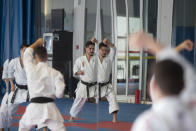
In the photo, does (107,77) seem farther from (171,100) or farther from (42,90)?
(171,100)

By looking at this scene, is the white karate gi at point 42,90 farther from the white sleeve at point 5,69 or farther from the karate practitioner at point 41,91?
the white sleeve at point 5,69

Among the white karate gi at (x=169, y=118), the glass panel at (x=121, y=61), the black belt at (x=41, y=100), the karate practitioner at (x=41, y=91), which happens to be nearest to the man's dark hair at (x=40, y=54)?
the karate practitioner at (x=41, y=91)

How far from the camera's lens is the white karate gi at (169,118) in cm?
118

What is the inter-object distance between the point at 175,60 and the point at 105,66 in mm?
3400

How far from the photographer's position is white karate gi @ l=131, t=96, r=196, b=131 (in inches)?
46.5

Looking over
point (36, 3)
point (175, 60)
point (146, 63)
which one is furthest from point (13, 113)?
point (175, 60)

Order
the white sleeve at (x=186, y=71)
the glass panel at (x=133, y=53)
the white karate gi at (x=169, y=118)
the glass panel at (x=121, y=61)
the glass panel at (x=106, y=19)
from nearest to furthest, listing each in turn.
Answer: the white karate gi at (x=169, y=118) → the white sleeve at (x=186, y=71) → the glass panel at (x=106, y=19) → the glass panel at (x=121, y=61) → the glass panel at (x=133, y=53)

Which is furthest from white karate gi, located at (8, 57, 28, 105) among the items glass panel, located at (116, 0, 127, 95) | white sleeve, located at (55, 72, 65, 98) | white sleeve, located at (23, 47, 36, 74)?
glass panel, located at (116, 0, 127, 95)

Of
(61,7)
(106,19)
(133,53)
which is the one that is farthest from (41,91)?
(133,53)

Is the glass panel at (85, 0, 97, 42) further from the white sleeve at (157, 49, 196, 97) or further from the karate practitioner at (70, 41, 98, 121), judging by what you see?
the white sleeve at (157, 49, 196, 97)

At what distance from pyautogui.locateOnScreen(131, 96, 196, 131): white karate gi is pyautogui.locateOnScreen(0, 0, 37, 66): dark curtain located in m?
3.18

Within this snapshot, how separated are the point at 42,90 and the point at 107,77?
5.70ft

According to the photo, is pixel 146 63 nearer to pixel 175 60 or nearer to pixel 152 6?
pixel 152 6

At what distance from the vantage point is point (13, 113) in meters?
4.48
